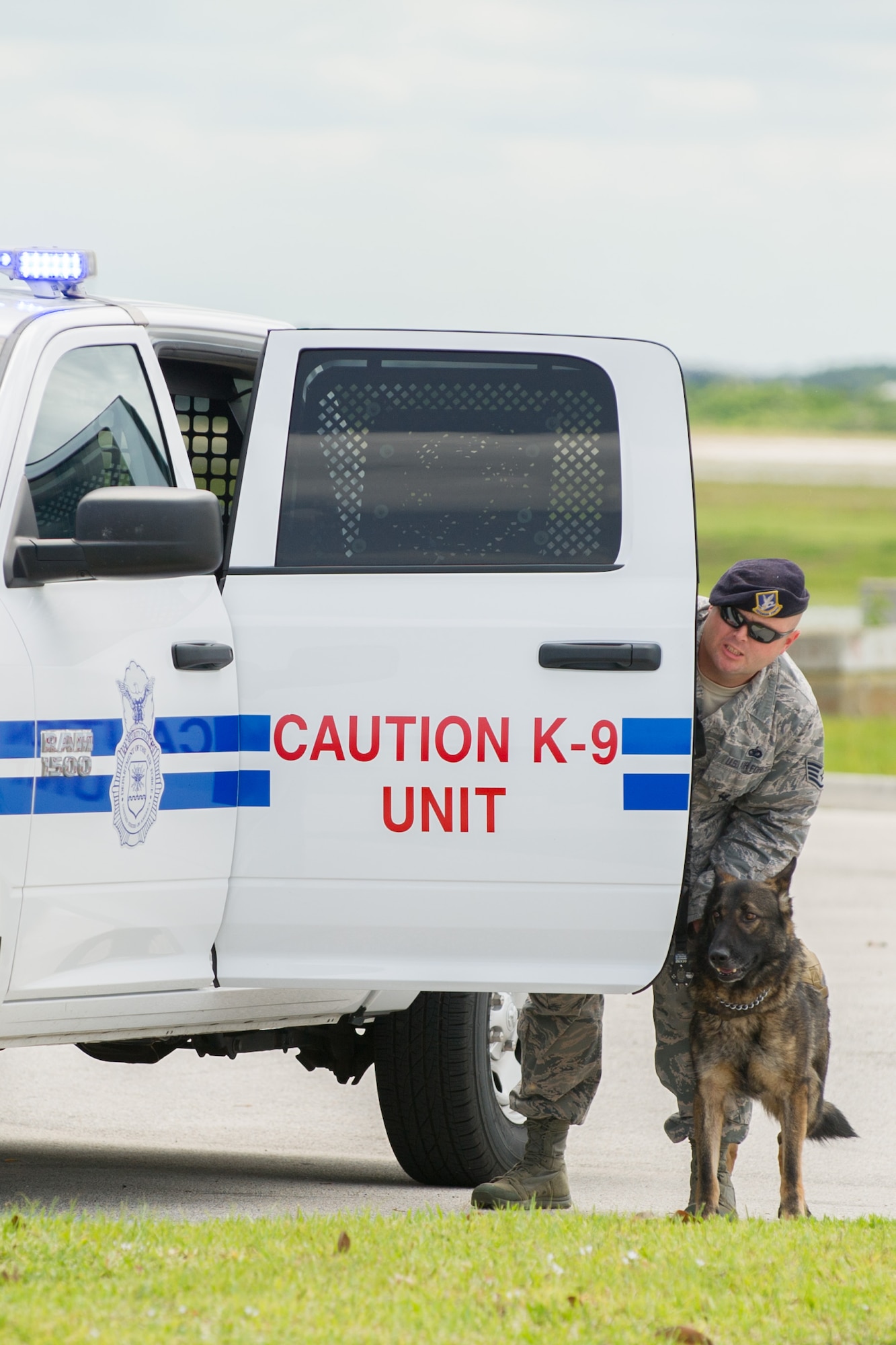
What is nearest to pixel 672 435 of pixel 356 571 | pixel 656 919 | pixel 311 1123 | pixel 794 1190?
pixel 356 571

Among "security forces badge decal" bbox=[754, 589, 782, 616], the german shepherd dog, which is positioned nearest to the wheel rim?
the german shepherd dog

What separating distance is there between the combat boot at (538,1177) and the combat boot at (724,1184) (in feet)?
1.10

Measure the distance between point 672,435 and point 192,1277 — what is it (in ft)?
7.18

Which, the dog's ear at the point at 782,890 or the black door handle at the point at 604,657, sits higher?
the black door handle at the point at 604,657

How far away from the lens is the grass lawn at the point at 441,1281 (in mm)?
3617

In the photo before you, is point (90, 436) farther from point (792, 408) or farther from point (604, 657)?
point (792, 408)

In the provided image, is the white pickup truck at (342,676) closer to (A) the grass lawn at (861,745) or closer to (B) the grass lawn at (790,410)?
(A) the grass lawn at (861,745)

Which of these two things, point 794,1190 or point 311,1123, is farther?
point 311,1123

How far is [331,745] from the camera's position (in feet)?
15.1

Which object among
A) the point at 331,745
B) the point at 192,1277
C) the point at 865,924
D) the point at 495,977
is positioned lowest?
the point at 865,924

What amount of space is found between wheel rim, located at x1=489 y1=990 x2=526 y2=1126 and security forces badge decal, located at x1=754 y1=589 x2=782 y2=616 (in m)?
1.47

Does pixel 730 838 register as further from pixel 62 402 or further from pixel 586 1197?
pixel 62 402

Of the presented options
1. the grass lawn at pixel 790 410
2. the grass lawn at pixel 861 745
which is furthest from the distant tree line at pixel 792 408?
the grass lawn at pixel 861 745

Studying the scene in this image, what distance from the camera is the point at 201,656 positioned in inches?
179
